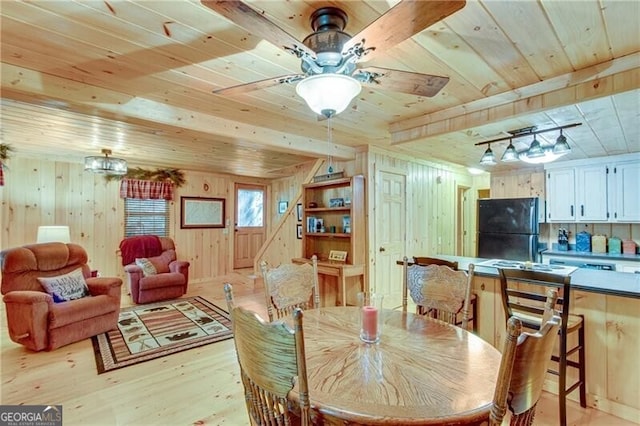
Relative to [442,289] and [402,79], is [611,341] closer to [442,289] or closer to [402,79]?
[442,289]

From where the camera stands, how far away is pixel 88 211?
5363 millimetres

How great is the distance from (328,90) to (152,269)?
4.79 metres

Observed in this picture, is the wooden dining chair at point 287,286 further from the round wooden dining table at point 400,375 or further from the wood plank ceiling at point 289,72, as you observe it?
the wood plank ceiling at point 289,72

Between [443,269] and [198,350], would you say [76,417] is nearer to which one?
[198,350]

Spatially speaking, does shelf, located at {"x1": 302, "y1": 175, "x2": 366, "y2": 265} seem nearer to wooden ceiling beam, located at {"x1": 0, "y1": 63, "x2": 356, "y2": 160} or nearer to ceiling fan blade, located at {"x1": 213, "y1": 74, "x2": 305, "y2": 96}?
wooden ceiling beam, located at {"x1": 0, "y1": 63, "x2": 356, "y2": 160}

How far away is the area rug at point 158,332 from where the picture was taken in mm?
3026

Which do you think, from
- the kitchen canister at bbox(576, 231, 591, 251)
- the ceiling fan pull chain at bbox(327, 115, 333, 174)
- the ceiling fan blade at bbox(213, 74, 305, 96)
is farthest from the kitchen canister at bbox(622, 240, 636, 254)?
the ceiling fan blade at bbox(213, 74, 305, 96)

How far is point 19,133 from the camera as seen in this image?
357 centimetres

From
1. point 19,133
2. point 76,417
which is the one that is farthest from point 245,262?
point 76,417

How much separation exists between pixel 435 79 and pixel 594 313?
2087 mm

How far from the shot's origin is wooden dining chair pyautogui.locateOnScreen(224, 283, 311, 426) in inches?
34.7

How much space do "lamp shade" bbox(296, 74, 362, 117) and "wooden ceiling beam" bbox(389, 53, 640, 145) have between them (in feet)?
5.23

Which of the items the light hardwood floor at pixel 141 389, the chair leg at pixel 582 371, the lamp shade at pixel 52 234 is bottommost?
the light hardwood floor at pixel 141 389

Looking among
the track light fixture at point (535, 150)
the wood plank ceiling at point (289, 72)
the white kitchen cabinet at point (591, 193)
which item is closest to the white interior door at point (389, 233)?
the wood plank ceiling at point (289, 72)
